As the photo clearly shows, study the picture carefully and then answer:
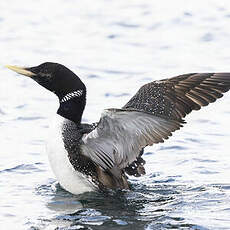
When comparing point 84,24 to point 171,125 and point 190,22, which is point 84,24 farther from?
point 171,125

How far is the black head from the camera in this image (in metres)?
11.0

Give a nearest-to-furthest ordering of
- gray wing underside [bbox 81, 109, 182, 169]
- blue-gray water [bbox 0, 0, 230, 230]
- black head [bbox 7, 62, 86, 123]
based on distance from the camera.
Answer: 1. gray wing underside [bbox 81, 109, 182, 169]
2. blue-gray water [bbox 0, 0, 230, 230]
3. black head [bbox 7, 62, 86, 123]

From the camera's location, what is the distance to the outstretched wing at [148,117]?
1004 centimetres

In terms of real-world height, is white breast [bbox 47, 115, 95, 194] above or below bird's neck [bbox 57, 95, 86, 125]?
below

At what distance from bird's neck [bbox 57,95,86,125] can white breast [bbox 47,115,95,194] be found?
0.31 ft

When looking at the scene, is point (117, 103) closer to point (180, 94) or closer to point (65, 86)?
point (65, 86)

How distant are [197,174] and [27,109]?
3.26 m

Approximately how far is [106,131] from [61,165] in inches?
32.0

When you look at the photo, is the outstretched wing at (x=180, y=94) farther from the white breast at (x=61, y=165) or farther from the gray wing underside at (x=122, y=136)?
the white breast at (x=61, y=165)

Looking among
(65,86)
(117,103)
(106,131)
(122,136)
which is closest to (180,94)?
(122,136)

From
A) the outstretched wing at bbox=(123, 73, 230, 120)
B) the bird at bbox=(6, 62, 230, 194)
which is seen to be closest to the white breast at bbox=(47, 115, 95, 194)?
the bird at bbox=(6, 62, 230, 194)

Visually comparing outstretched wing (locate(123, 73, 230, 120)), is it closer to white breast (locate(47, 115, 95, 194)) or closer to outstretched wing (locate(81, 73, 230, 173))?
outstretched wing (locate(81, 73, 230, 173))

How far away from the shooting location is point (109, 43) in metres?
16.6

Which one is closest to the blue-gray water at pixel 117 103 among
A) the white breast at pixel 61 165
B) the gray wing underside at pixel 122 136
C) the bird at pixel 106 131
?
the white breast at pixel 61 165
